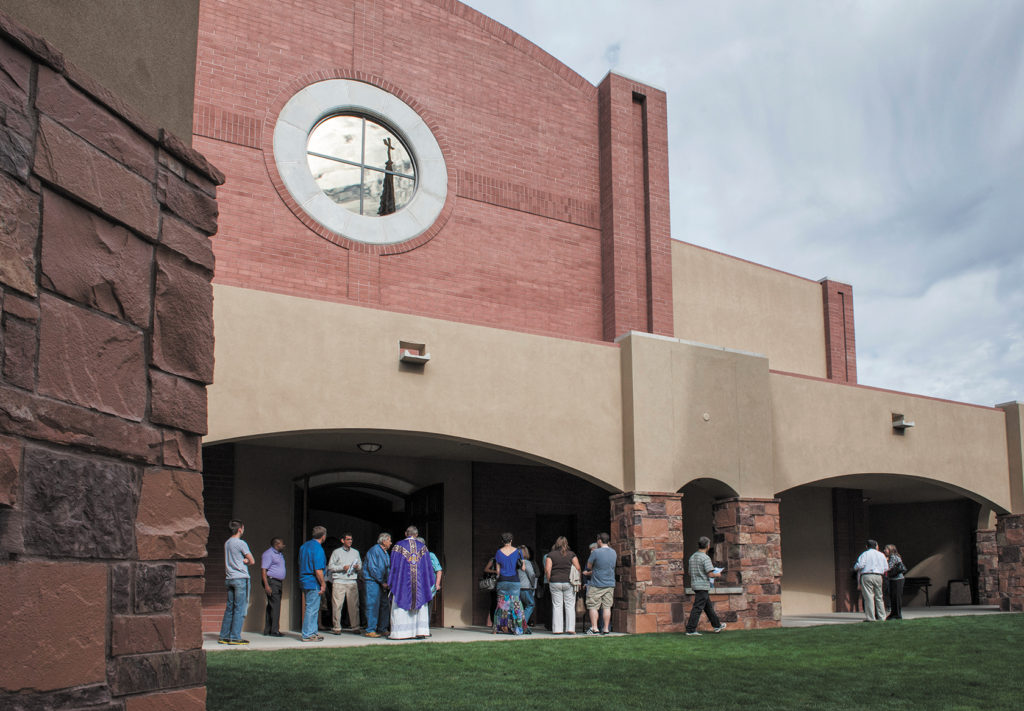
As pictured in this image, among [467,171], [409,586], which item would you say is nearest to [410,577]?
[409,586]

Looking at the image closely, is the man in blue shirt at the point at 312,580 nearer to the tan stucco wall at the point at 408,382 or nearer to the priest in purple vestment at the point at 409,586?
the priest in purple vestment at the point at 409,586

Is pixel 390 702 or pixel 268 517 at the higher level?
pixel 268 517

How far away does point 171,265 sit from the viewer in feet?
12.6

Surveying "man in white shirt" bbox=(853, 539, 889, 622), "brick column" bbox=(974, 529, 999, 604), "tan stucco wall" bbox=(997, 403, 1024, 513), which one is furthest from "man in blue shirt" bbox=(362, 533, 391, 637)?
"brick column" bbox=(974, 529, 999, 604)

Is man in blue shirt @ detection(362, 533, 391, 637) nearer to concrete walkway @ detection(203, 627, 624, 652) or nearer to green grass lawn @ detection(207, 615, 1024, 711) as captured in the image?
concrete walkway @ detection(203, 627, 624, 652)

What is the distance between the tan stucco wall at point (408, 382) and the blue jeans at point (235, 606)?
2.03 metres

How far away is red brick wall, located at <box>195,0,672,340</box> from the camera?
48.0ft

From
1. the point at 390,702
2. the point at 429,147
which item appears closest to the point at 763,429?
the point at 429,147

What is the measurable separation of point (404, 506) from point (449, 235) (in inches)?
193

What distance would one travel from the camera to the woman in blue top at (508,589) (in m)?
13.9

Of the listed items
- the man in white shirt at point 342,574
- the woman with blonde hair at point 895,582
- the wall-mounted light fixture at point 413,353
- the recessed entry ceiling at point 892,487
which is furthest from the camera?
the recessed entry ceiling at point 892,487

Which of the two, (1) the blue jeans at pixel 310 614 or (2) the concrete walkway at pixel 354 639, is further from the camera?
(1) the blue jeans at pixel 310 614

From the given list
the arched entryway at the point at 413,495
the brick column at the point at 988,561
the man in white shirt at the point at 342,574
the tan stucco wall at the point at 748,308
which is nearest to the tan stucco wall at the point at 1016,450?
the brick column at the point at 988,561

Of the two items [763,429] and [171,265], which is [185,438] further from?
[763,429]
